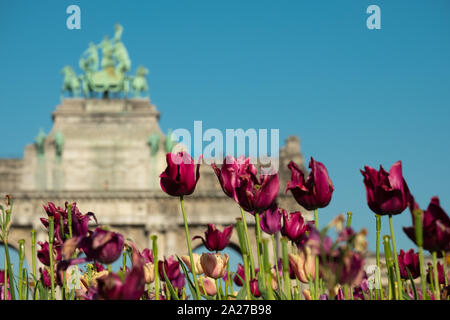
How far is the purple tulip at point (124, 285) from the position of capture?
8.00ft

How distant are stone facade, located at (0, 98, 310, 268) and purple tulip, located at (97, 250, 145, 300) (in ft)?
122

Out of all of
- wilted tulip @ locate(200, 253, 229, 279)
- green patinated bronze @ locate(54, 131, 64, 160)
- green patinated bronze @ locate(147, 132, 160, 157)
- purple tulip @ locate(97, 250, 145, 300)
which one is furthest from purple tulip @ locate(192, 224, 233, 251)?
green patinated bronze @ locate(54, 131, 64, 160)

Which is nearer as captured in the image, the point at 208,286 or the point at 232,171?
the point at 232,171

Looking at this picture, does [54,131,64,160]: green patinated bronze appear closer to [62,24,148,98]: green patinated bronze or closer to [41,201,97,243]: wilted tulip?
[62,24,148,98]: green patinated bronze

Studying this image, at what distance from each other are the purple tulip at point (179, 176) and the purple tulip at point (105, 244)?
0.62m

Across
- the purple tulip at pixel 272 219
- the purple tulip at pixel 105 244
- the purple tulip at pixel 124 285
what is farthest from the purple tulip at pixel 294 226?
the purple tulip at pixel 124 285

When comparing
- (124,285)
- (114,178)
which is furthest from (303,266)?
(114,178)

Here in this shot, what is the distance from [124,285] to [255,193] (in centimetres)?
100

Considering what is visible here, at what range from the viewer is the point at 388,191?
3068 millimetres

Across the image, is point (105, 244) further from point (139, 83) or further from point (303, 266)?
point (139, 83)

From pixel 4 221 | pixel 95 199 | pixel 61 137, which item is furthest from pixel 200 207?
pixel 4 221

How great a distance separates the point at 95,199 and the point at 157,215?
11.2 ft

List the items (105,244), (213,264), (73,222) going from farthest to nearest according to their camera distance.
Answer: (213,264), (73,222), (105,244)
